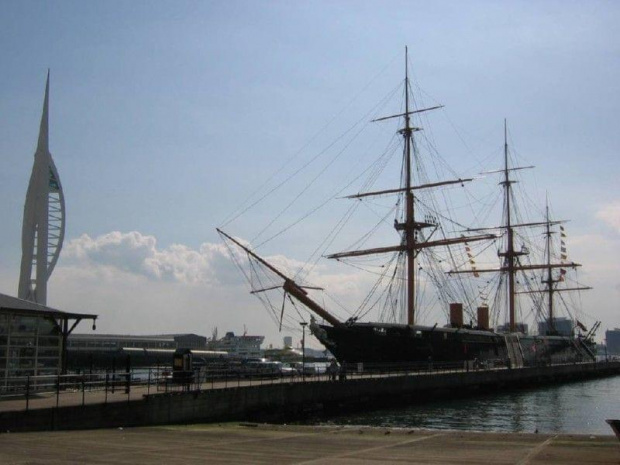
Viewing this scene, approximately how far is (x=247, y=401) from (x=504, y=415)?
58.7 feet

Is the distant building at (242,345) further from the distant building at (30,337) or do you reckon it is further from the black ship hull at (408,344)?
the distant building at (30,337)

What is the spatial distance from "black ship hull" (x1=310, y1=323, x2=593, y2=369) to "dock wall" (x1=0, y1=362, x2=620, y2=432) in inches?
189

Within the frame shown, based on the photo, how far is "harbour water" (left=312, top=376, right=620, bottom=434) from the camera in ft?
116

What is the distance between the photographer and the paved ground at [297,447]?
14570 mm

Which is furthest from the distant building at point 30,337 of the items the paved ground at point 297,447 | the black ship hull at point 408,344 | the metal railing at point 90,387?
the black ship hull at point 408,344

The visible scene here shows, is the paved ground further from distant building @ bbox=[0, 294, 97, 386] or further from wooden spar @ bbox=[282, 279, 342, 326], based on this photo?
wooden spar @ bbox=[282, 279, 342, 326]

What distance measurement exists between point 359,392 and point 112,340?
132 metres

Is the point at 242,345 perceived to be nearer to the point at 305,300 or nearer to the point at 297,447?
the point at 305,300

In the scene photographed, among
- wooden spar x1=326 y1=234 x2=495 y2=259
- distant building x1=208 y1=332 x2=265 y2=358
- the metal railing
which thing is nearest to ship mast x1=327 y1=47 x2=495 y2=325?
wooden spar x1=326 y1=234 x2=495 y2=259

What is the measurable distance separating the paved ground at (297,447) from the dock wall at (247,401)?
5.63 feet

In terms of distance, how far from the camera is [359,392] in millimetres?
42688

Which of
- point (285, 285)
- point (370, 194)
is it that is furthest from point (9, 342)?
point (370, 194)

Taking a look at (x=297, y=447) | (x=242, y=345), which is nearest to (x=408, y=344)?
(x=297, y=447)

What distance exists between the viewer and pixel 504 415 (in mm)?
42250
